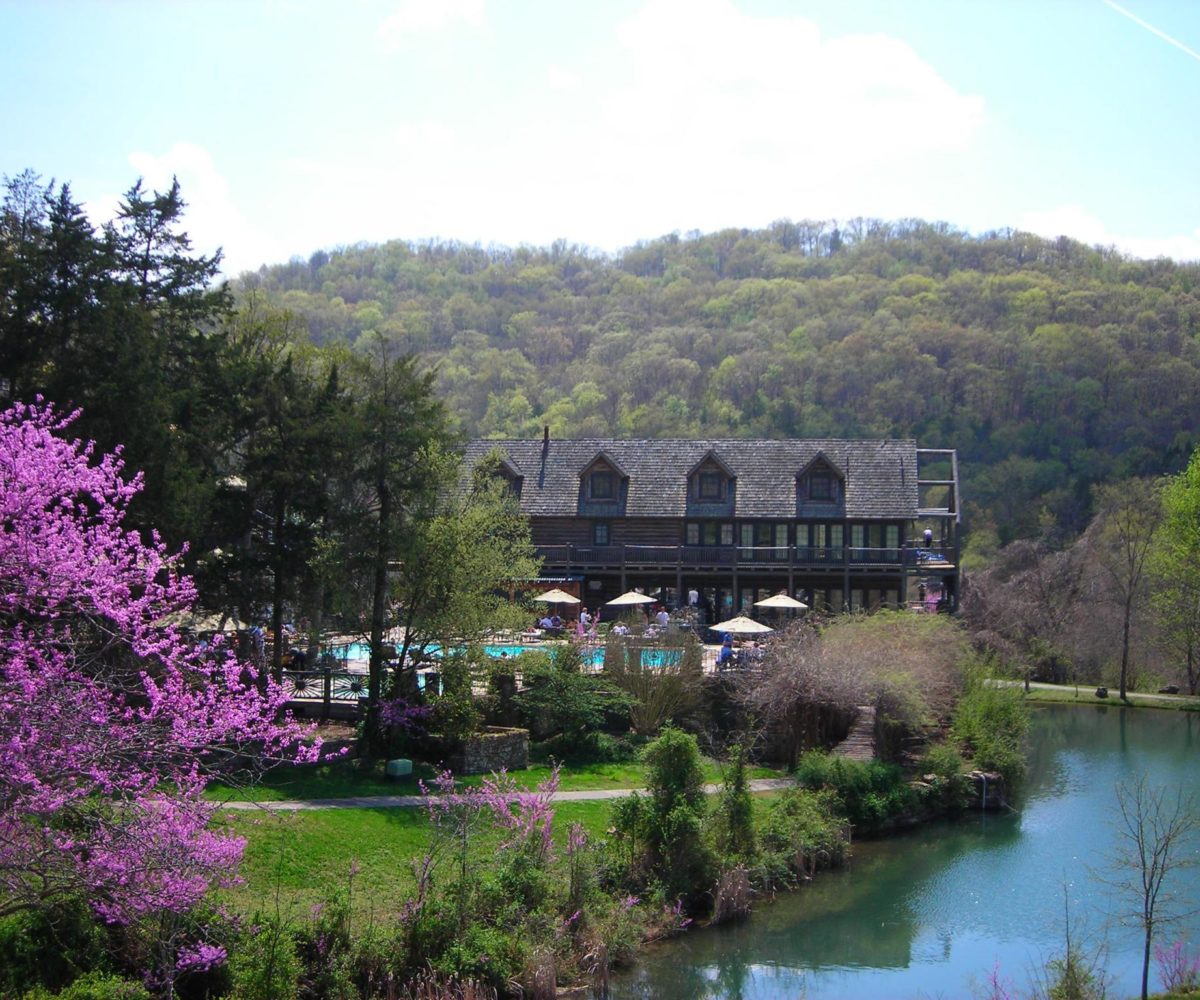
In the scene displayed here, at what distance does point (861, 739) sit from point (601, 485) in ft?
78.1

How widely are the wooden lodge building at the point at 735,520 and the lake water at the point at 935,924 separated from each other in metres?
18.8

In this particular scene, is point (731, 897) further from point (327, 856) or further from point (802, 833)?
point (327, 856)

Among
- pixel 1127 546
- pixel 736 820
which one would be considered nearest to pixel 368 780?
pixel 736 820

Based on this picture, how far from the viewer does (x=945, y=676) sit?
32219 mm

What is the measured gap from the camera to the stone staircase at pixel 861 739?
1163 inches

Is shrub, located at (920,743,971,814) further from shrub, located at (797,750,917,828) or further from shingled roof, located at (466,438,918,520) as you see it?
shingled roof, located at (466,438,918,520)

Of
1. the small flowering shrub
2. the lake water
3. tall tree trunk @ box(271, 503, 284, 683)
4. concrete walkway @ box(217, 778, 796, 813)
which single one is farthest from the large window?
the small flowering shrub

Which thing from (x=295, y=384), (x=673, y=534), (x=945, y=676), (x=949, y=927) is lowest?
(x=949, y=927)

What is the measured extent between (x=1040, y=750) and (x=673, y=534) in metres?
17.7

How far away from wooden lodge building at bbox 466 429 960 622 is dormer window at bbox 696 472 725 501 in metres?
0.05

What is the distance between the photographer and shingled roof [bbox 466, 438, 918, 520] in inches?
1960

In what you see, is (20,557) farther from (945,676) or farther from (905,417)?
(905,417)

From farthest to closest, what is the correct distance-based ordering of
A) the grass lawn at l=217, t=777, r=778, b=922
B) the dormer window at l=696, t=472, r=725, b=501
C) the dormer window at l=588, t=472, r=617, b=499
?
the dormer window at l=588, t=472, r=617, b=499 < the dormer window at l=696, t=472, r=725, b=501 < the grass lawn at l=217, t=777, r=778, b=922

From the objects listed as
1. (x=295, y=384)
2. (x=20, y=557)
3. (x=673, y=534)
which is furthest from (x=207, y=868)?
(x=673, y=534)
